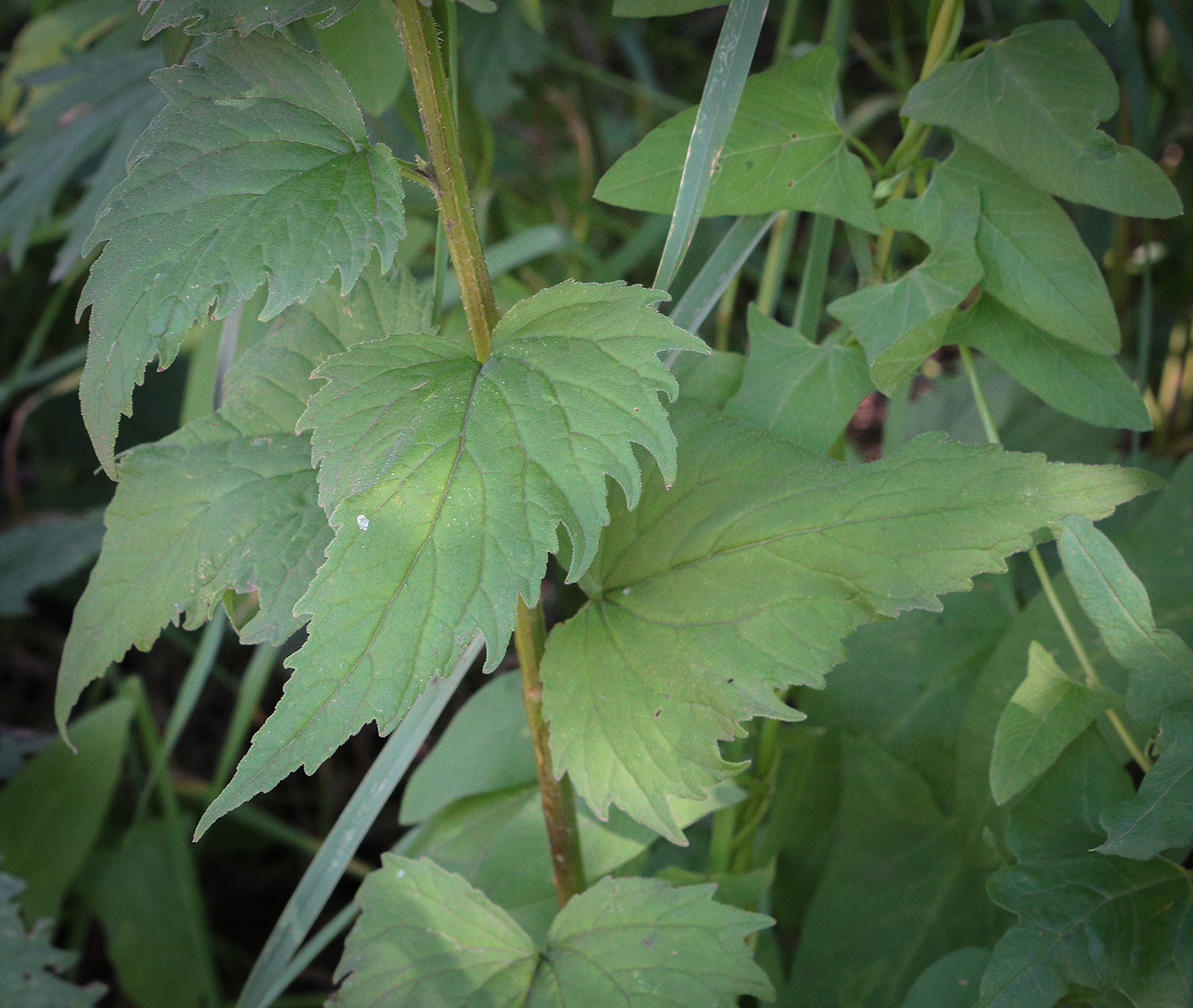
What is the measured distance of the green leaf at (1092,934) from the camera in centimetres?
67

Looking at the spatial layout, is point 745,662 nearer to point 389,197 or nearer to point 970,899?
point 389,197

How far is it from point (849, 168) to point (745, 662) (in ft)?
1.33


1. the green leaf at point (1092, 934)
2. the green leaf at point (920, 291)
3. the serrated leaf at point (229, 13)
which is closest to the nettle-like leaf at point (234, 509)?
the serrated leaf at point (229, 13)

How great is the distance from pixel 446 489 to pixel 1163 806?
51 centimetres

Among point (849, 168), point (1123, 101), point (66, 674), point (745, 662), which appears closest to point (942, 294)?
point (849, 168)

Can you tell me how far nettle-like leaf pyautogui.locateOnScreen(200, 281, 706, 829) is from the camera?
50 cm

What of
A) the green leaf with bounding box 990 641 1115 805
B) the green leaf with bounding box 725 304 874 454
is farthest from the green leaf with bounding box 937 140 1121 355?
the green leaf with bounding box 990 641 1115 805

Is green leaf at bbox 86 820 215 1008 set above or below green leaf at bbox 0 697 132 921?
below

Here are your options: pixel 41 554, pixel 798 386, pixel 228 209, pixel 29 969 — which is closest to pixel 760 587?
pixel 798 386

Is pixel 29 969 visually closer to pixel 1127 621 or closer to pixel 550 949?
pixel 550 949

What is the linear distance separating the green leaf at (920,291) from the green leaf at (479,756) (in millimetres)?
475

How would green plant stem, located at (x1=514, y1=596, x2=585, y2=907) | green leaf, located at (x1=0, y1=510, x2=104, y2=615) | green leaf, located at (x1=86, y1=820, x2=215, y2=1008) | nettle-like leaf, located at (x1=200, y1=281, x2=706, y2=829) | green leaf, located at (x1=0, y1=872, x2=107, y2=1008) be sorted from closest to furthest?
1. nettle-like leaf, located at (x1=200, y1=281, x2=706, y2=829)
2. green plant stem, located at (x1=514, y1=596, x2=585, y2=907)
3. green leaf, located at (x1=0, y1=872, x2=107, y2=1008)
4. green leaf, located at (x1=86, y1=820, x2=215, y2=1008)
5. green leaf, located at (x1=0, y1=510, x2=104, y2=615)

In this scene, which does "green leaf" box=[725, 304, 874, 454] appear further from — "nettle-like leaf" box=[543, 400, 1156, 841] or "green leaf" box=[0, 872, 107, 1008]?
"green leaf" box=[0, 872, 107, 1008]

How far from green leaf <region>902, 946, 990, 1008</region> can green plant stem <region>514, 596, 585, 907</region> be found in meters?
0.29
